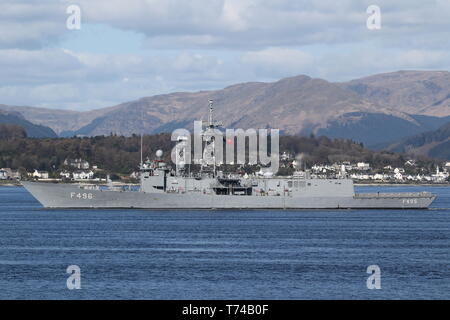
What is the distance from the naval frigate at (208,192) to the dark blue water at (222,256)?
5.35 meters

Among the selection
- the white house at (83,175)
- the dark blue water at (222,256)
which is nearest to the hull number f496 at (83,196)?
the dark blue water at (222,256)

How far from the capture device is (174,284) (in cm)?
4106

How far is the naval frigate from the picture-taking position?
87.1 metres

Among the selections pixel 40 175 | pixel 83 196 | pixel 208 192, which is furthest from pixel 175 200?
pixel 40 175

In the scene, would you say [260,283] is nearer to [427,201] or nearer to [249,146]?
[427,201]

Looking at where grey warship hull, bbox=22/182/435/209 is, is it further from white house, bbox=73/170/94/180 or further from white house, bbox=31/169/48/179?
white house, bbox=31/169/48/179

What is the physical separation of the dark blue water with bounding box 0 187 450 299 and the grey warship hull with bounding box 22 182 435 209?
5010 millimetres

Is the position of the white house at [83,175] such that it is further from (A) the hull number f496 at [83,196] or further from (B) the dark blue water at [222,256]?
(B) the dark blue water at [222,256]

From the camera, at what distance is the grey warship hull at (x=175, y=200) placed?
286 feet

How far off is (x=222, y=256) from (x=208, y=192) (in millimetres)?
36639

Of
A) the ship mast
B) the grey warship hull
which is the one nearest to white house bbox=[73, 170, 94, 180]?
the grey warship hull

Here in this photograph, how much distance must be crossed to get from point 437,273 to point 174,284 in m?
13.8
